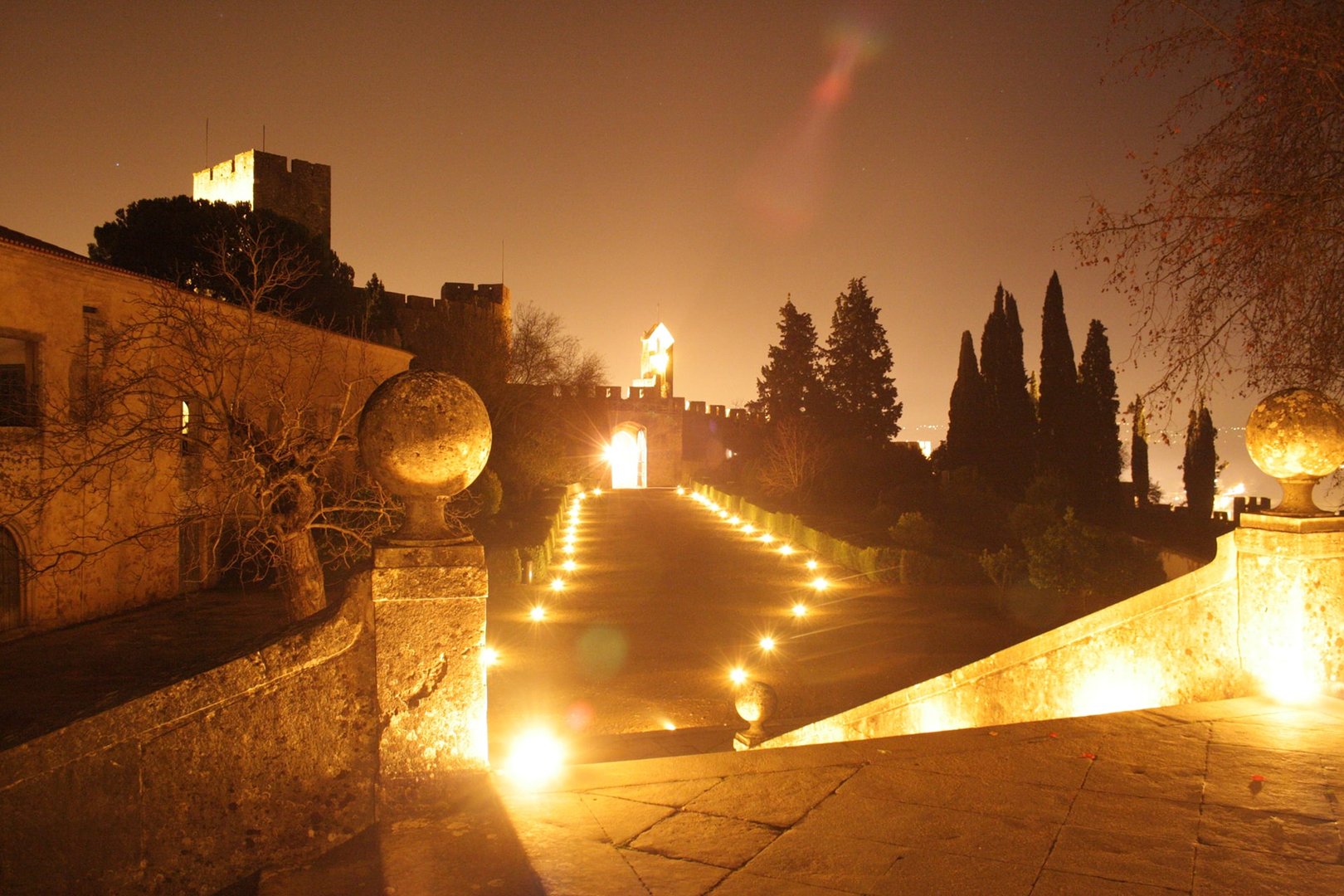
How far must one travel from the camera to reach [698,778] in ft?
11.2

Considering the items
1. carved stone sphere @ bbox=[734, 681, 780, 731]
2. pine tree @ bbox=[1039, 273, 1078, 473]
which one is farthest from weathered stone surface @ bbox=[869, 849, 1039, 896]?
pine tree @ bbox=[1039, 273, 1078, 473]

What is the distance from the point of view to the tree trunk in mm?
10414

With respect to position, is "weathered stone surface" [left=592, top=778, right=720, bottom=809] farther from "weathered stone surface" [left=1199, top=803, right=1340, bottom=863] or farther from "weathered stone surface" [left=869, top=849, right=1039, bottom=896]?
"weathered stone surface" [left=1199, top=803, right=1340, bottom=863]

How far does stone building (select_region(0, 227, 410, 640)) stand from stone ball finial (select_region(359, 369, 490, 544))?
30.9 ft

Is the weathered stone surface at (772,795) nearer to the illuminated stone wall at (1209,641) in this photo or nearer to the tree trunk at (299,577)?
the illuminated stone wall at (1209,641)

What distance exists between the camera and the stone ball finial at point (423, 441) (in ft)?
10.5

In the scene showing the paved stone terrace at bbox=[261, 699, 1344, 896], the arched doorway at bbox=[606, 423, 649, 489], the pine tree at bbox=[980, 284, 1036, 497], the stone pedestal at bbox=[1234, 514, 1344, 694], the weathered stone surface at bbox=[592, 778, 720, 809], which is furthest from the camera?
the arched doorway at bbox=[606, 423, 649, 489]

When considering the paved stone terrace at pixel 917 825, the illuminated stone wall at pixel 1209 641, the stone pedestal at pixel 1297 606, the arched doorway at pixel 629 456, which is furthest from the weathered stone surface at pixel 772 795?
the arched doorway at pixel 629 456

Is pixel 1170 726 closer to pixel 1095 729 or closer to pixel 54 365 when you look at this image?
pixel 1095 729

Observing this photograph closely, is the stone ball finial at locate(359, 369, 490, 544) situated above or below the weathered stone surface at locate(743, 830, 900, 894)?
above

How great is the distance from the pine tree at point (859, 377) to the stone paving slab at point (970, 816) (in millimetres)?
38633

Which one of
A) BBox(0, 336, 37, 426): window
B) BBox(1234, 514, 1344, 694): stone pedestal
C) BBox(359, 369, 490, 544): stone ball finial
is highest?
BBox(0, 336, 37, 426): window

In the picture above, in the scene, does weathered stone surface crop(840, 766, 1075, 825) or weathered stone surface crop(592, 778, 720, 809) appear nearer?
weathered stone surface crop(840, 766, 1075, 825)

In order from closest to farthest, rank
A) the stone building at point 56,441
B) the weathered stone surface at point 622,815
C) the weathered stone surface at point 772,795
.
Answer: the weathered stone surface at point 622,815 → the weathered stone surface at point 772,795 → the stone building at point 56,441
